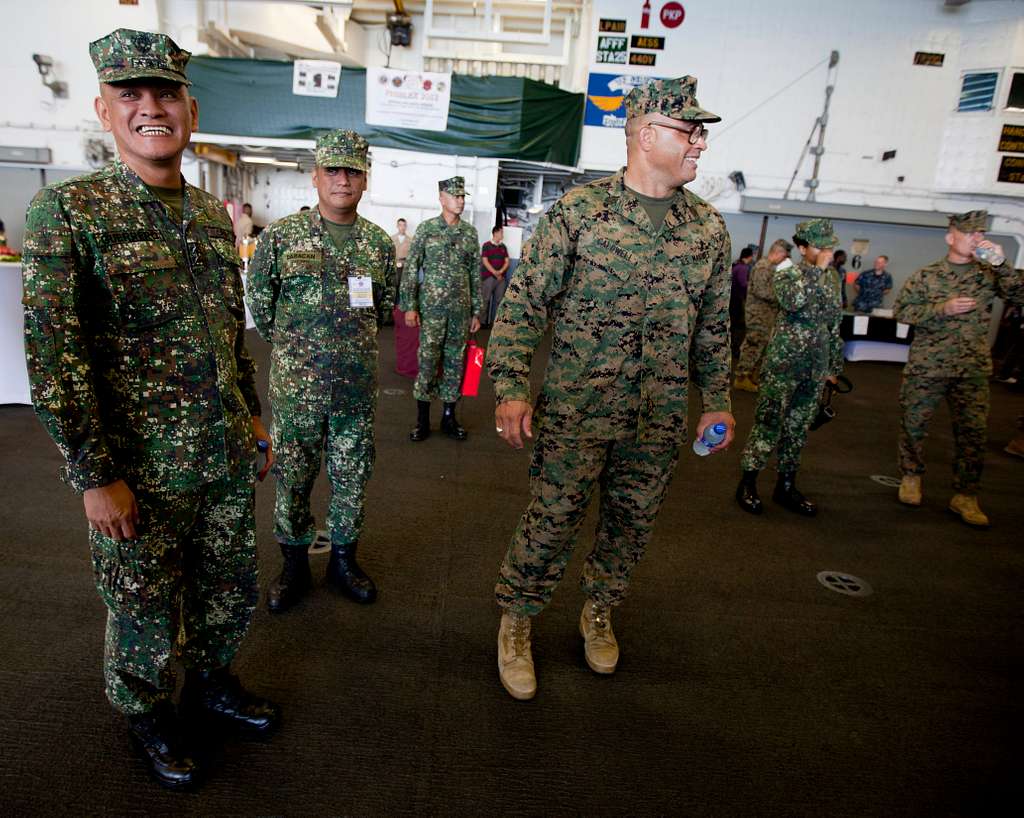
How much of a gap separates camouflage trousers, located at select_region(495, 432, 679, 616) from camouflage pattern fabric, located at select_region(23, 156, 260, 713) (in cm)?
88

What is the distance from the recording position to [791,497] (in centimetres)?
396

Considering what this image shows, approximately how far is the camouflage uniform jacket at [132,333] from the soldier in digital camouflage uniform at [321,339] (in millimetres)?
692

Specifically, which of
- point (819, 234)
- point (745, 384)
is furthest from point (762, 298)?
point (819, 234)

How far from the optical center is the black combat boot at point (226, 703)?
184 cm

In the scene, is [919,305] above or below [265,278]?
above

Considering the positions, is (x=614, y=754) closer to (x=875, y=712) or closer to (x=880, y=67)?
(x=875, y=712)

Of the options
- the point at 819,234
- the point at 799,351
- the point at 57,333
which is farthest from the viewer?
the point at 799,351

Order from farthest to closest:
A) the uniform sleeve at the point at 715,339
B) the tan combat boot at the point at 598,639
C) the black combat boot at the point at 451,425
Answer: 1. the black combat boot at the point at 451,425
2. the tan combat boot at the point at 598,639
3. the uniform sleeve at the point at 715,339

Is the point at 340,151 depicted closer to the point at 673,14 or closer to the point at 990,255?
the point at 990,255

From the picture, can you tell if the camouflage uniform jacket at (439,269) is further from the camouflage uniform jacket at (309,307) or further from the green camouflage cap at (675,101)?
the green camouflage cap at (675,101)

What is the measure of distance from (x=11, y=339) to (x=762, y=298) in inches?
286

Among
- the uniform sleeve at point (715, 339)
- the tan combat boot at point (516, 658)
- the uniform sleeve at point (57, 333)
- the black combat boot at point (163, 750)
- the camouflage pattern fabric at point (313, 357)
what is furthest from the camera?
the camouflage pattern fabric at point (313, 357)

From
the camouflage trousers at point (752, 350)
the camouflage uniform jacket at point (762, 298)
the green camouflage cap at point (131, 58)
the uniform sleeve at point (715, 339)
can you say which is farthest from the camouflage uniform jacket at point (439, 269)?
the camouflage trousers at point (752, 350)

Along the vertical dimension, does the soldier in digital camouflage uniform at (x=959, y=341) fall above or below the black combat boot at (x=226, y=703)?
above
